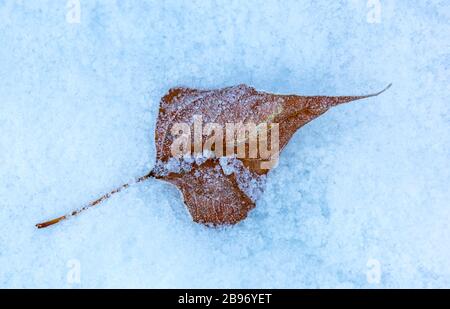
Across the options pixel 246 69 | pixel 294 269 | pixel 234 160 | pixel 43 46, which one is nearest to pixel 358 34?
pixel 246 69

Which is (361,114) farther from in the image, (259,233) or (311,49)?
(259,233)

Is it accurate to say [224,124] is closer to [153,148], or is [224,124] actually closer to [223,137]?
[223,137]

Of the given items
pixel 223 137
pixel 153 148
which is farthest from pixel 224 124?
pixel 153 148

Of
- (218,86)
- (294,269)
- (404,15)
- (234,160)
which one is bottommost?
(294,269)
